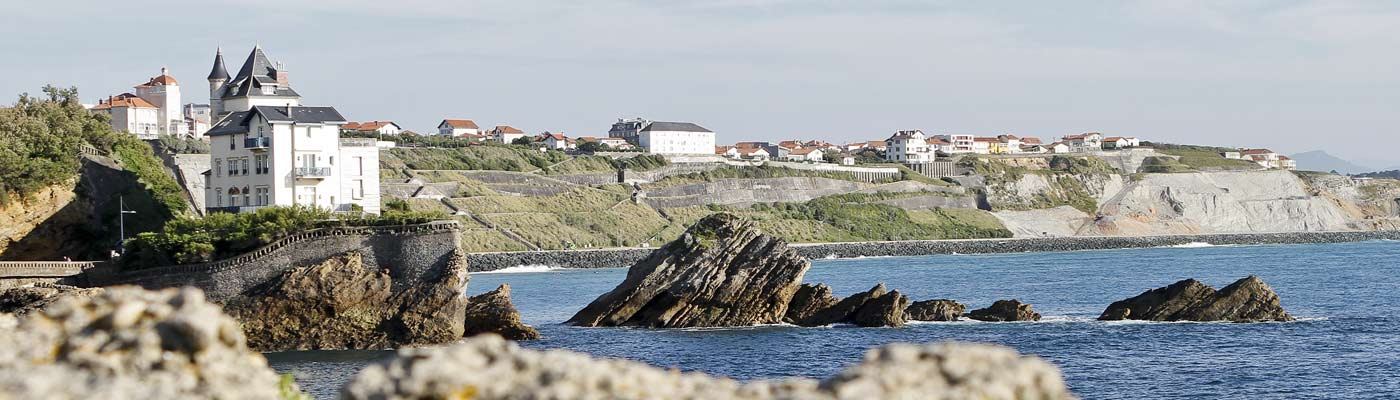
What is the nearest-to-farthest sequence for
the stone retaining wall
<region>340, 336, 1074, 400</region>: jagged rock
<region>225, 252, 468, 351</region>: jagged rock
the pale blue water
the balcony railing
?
<region>340, 336, 1074, 400</region>: jagged rock, the pale blue water, <region>225, 252, 468, 351</region>: jagged rock, the stone retaining wall, the balcony railing

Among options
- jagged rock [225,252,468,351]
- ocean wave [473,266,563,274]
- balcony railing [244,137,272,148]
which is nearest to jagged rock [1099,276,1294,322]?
jagged rock [225,252,468,351]

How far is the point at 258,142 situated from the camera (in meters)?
56.4

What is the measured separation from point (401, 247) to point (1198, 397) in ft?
77.6

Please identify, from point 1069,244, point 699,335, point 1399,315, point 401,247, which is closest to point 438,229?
point 401,247

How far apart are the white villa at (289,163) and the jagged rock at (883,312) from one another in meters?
18.3

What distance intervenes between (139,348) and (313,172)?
49.5 meters

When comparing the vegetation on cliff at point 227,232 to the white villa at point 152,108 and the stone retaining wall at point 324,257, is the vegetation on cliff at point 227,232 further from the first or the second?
the white villa at point 152,108

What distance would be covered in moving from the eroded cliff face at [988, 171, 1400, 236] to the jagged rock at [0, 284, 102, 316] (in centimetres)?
13169

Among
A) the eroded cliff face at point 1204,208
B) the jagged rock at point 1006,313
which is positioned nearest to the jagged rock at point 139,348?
the jagged rock at point 1006,313

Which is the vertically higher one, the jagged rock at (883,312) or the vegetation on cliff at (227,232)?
the vegetation on cliff at (227,232)

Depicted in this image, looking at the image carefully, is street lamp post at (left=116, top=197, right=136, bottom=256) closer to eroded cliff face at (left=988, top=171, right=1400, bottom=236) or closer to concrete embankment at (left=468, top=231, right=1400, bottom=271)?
concrete embankment at (left=468, top=231, right=1400, bottom=271)

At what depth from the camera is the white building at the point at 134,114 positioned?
11888cm

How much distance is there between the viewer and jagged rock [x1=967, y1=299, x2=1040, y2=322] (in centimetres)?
5794

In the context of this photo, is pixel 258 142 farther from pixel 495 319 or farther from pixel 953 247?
pixel 953 247
